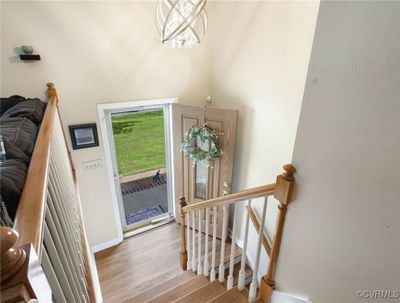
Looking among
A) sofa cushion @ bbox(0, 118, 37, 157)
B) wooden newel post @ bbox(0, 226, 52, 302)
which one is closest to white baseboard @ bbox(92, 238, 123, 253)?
sofa cushion @ bbox(0, 118, 37, 157)

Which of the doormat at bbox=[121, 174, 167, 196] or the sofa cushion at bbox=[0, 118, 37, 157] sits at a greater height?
the sofa cushion at bbox=[0, 118, 37, 157]

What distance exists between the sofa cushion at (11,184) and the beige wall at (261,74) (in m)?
2.02

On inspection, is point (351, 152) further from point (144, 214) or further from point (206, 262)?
point (144, 214)

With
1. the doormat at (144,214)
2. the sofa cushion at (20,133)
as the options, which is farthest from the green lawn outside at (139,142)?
the sofa cushion at (20,133)

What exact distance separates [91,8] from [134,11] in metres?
0.45

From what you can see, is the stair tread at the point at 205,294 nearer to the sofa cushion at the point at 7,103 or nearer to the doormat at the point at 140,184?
the sofa cushion at the point at 7,103

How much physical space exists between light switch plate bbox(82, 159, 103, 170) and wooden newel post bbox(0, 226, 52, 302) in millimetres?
2686

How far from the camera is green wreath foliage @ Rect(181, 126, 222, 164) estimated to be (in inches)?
121

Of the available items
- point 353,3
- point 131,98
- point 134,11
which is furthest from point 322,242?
point 134,11

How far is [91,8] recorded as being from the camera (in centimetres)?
237

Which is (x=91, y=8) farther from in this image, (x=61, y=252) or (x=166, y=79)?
(x=61, y=252)

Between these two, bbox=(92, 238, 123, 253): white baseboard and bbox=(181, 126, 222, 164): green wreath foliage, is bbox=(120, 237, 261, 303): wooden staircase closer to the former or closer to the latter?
bbox=(92, 238, 123, 253): white baseboard

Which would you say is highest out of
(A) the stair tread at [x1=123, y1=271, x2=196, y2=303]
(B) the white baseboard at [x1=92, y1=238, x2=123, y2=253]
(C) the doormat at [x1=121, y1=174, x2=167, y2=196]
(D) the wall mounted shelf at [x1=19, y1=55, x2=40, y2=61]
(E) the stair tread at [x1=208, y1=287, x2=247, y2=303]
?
(D) the wall mounted shelf at [x1=19, y1=55, x2=40, y2=61]

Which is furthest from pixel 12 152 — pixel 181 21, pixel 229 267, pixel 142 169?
pixel 142 169
